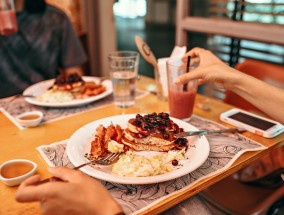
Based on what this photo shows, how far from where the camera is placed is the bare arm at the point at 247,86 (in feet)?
3.84

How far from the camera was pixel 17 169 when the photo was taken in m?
1.01

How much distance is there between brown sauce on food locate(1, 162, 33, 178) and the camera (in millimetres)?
988

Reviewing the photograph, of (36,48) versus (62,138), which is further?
(36,48)

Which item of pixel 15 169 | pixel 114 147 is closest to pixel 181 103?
pixel 114 147

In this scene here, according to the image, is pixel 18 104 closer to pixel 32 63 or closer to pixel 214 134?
pixel 32 63

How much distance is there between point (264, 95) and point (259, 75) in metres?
0.72

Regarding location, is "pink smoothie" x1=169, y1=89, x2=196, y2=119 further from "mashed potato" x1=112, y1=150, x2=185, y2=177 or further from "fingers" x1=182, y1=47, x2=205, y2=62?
"mashed potato" x1=112, y1=150, x2=185, y2=177

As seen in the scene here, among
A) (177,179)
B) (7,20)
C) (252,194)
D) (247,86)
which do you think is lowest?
(252,194)

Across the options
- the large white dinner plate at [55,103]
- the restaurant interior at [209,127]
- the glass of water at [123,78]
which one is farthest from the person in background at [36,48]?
the glass of water at [123,78]

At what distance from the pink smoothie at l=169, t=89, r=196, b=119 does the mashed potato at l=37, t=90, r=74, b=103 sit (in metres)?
0.60

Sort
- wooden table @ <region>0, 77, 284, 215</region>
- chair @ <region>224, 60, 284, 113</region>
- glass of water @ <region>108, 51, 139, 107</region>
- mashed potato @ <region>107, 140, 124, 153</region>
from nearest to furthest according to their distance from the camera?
wooden table @ <region>0, 77, 284, 215</region>
mashed potato @ <region>107, 140, 124, 153</region>
glass of water @ <region>108, 51, 139, 107</region>
chair @ <region>224, 60, 284, 113</region>

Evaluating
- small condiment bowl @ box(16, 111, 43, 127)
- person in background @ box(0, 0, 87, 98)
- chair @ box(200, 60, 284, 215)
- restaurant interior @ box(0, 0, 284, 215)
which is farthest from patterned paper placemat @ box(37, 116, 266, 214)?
person in background @ box(0, 0, 87, 98)

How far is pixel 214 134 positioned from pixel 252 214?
518 millimetres

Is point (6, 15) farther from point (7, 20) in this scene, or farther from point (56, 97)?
point (56, 97)
